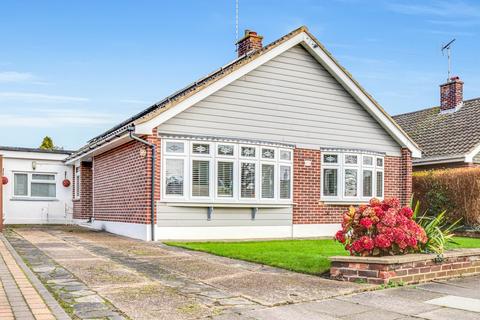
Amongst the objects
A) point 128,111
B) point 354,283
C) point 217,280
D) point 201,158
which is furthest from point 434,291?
point 128,111

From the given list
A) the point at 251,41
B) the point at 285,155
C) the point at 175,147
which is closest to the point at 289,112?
the point at 285,155

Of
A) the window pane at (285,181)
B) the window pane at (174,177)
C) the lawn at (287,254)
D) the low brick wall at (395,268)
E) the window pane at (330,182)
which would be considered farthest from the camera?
the window pane at (330,182)

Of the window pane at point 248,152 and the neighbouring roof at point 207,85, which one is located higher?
the neighbouring roof at point 207,85

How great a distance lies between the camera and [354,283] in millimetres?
7711

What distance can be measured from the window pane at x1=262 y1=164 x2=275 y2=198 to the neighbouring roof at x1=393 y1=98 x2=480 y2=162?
884cm

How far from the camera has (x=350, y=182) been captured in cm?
1730

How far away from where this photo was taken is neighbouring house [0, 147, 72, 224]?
22.5 m

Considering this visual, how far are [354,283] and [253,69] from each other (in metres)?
9.09

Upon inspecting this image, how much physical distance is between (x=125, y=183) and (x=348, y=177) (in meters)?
7.11

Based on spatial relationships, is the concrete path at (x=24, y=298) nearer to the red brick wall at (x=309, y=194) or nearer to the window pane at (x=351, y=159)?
the red brick wall at (x=309, y=194)

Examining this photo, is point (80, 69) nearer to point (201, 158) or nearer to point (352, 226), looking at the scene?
point (201, 158)

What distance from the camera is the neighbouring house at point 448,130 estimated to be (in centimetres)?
2070

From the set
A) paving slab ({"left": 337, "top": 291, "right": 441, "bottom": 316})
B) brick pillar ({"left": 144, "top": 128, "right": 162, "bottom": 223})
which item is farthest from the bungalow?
paving slab ({"left": 337, "top": 291, "right": 441, "bottom": 316})

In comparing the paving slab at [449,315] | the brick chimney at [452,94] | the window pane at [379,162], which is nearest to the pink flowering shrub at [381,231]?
the paving slab at [449,315]
